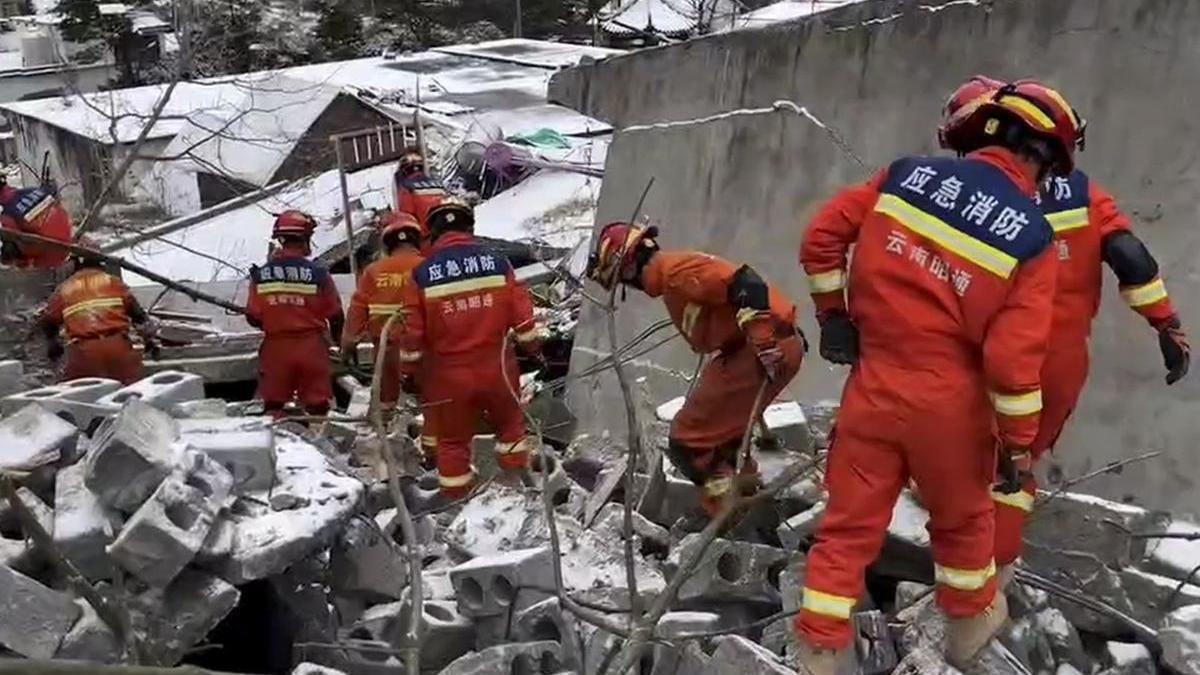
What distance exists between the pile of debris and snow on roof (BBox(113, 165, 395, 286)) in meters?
8.33

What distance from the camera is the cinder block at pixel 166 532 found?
3.48m

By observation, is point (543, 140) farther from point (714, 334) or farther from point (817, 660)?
point (817, 660)

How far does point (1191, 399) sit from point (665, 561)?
244cm

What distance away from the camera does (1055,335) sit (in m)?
3.86

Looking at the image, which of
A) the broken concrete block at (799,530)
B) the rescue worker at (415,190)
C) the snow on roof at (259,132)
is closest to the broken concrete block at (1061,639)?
the broken concrete block at (799,530)

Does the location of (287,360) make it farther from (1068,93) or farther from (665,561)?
(1068,93)

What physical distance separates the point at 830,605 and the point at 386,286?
380 centimetres

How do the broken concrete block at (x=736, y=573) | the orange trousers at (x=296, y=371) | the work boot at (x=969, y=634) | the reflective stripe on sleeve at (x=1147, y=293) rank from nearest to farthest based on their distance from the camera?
the work boot at (x=969, y=634)
the reflective stripe on sleeve at (x=1147, y=293)
the broken concrete block at (x=736, y=573)
the orange trousers at (x=296, y=371)

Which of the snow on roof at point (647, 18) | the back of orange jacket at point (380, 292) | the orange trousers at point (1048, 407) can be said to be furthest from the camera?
the snow on roof at point (647, 18)

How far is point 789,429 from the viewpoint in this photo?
5.25m

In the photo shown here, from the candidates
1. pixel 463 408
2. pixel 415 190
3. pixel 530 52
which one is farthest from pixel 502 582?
pixel 530 52

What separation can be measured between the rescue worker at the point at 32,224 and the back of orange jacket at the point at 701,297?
15.7 ft

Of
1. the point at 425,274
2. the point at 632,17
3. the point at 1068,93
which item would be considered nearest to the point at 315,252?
the point at 425,274

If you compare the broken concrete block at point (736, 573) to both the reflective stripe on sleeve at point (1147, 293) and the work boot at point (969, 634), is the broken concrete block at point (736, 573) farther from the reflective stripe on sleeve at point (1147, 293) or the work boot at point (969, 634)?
the reflective stripe on sleeve at point (1147, 293)
